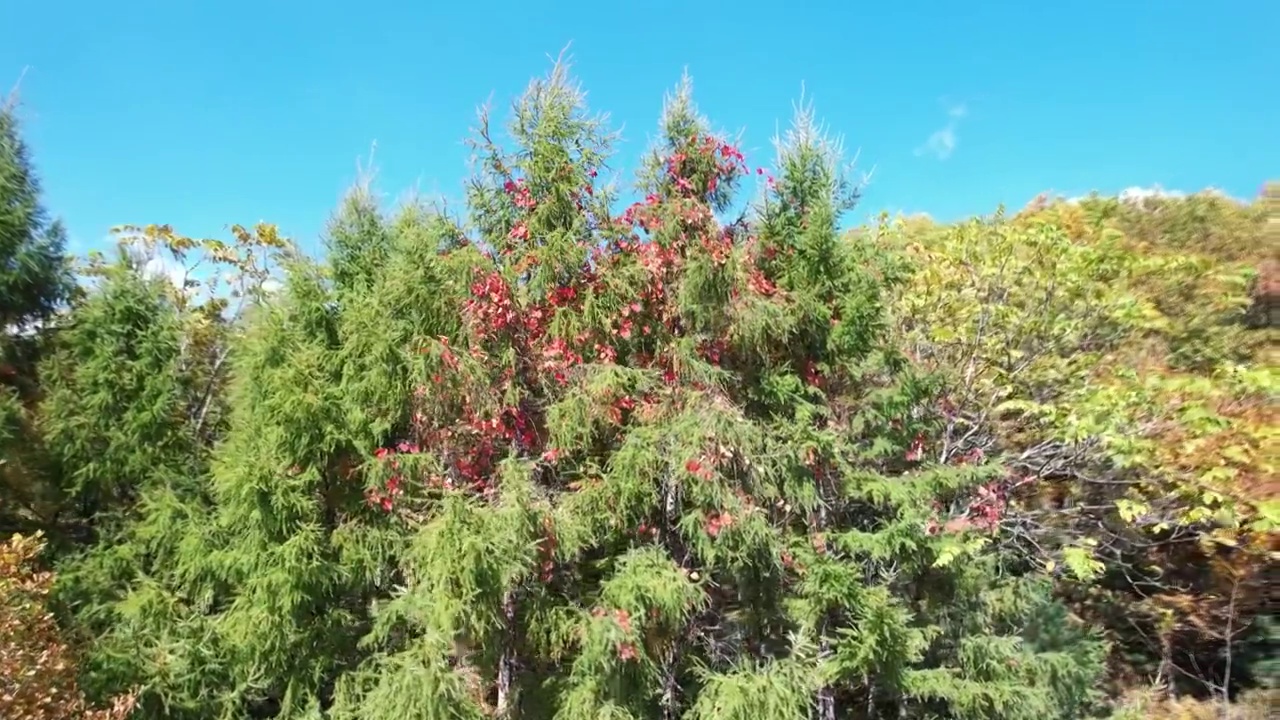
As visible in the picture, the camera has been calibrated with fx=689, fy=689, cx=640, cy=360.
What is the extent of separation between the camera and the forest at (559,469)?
20.6ft

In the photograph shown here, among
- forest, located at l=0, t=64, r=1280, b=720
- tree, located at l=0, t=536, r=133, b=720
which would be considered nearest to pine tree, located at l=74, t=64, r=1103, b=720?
forest, located at l=0, t=64, r=1280, b=720

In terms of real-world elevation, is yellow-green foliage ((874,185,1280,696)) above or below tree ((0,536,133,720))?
above

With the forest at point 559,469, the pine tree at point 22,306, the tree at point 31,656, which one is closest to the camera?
the tree at point 31,656

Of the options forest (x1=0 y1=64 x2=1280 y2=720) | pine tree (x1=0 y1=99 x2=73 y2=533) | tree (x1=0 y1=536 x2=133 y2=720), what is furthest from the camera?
pine tree (x1=0 y1=99 x2=73 y2=533)

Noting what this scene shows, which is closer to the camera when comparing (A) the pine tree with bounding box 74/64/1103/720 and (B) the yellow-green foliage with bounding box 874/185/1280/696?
(A) the pine tree with bounding box 74/64/1103/720

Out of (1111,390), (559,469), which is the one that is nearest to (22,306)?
(559,469)

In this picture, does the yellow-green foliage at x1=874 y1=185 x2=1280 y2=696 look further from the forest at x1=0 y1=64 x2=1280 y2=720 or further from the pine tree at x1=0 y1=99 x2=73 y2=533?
the pine tree at x1=0 y1=99 x2=73 y2=533

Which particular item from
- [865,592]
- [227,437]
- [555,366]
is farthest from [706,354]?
[227,437]

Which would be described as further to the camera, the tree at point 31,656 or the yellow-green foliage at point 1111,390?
the yellow-green foliage at point 1111,390

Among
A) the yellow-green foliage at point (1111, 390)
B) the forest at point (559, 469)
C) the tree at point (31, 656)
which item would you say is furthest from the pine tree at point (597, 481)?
the yellow-green foliage at point (1111, 390)

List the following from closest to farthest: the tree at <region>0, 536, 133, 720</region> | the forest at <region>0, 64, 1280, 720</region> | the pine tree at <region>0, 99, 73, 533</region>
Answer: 1. the tree at <region>0, 536, 133, 720</region>
2. the forest at <region>0, 64, 1280, 720</region>
3. the pine tree at <region>0, 99, 73, 533</region>

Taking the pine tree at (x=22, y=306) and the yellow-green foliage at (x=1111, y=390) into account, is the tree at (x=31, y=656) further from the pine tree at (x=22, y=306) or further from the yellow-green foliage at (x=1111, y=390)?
the yellow-green foliage at (x=1111, y=390)

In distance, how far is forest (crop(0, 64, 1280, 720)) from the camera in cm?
627

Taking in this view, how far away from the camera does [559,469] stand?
22.3 feet
